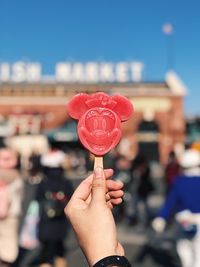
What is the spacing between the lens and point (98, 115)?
1768 millimetres

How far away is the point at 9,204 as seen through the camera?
16.4ft

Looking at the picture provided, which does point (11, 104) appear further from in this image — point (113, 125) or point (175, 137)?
point (113, 125)

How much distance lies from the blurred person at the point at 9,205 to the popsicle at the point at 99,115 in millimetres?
3272

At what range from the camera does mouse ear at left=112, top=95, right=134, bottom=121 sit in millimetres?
1785

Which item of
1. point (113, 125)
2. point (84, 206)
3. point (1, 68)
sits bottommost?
point (84, 206)

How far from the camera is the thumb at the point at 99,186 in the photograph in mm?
1445

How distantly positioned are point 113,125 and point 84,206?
355 millimetres

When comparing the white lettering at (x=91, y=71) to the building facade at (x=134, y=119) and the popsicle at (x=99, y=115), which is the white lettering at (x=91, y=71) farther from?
the popsicle at (x=99, y=115)

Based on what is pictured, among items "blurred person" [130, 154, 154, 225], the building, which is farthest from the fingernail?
the building

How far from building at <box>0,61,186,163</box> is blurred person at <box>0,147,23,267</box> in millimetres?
31407

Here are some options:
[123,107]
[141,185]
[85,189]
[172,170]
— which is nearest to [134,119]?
[141,185]

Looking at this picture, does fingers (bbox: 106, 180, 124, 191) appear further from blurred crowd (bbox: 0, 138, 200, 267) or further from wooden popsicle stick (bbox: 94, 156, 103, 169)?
blurred crowd (bbox: 0, 138, 200, 267)

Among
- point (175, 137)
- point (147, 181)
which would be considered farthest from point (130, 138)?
point (147, 181)

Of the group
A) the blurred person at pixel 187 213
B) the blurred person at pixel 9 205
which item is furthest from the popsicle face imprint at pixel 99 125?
the blurred person at pixel 9 205
